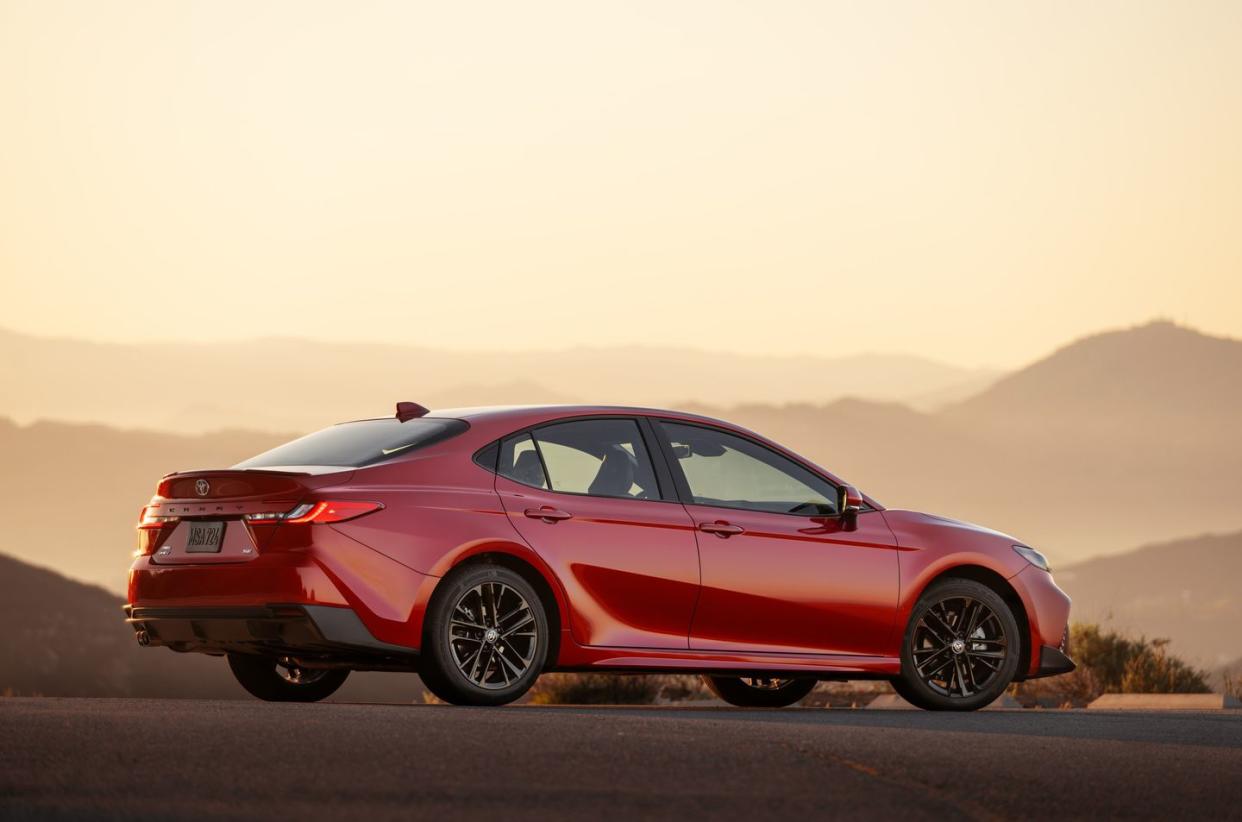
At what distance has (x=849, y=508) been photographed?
1232cm

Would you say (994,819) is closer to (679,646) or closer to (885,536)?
(679,646)

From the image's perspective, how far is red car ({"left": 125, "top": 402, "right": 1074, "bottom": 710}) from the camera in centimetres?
1049

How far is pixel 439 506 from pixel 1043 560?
4561 millimetres

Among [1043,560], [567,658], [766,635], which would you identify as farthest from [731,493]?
[1043,560]

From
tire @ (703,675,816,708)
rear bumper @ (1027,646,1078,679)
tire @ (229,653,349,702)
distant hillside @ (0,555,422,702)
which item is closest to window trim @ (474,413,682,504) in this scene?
tire @ (229,653,349,702)

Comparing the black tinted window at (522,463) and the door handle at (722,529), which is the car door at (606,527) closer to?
the black tinted window at (522,463)

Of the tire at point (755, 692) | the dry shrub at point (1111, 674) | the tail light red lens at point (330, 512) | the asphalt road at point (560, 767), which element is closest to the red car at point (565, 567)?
the tail light red lens at point (330, 512)

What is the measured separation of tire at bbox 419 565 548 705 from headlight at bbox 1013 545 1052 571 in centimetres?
362

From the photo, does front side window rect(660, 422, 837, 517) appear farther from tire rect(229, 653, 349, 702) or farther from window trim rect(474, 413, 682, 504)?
tire rect(229, 653, 349, 702)

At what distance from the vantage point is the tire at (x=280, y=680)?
12305mm

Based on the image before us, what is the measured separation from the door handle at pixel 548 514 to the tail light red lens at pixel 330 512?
37.3 inches

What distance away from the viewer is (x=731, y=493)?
39.6 feet

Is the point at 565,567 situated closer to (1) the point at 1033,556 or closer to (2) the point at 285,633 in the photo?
(2) the point at 285,633

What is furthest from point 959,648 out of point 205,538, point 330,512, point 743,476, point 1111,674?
point 1111,674
